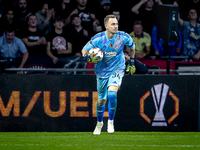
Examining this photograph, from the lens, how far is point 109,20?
6059mm

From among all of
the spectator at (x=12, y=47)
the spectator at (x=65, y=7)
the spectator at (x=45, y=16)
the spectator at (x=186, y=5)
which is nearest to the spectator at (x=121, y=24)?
the spectator at (x=65, y=7)

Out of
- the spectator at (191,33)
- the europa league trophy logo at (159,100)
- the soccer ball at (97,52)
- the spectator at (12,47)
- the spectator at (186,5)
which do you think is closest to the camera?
the soccer ball at (97,52)

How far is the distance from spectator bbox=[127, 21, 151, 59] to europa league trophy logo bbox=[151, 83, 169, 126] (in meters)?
2.82

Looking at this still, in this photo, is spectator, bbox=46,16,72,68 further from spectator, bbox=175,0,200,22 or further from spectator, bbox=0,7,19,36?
spectator, bbox=175,0,200,22

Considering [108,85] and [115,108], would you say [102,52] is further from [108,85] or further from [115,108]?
[115,108]

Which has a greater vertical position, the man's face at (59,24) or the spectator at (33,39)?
the man's face at (59,24)

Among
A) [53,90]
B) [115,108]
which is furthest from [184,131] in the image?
[53,90]

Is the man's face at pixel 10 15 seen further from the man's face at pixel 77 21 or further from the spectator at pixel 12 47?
the man's face at pixel 77 21

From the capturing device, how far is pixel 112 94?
602 centimetres

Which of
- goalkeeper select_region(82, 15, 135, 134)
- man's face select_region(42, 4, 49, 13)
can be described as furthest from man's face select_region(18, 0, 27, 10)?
goalkeeper select_region(82, 15, 135, 134)

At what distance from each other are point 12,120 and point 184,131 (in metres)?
3.54

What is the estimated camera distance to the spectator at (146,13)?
387 inches

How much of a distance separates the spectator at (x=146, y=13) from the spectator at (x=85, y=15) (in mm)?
1243

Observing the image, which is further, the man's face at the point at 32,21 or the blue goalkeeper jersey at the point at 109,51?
the man's face at the point at 32,21
